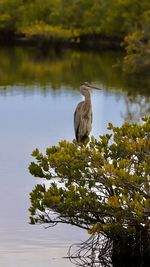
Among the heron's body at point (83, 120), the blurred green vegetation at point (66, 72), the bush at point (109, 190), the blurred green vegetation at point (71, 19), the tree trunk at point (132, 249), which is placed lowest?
the tree trunk at point (132, 249)

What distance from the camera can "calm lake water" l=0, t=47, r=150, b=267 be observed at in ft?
33.7

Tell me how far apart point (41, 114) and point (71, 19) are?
42.1 metres

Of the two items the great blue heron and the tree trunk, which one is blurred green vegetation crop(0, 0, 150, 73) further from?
the tree trunk

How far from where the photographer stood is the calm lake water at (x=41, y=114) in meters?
10.3

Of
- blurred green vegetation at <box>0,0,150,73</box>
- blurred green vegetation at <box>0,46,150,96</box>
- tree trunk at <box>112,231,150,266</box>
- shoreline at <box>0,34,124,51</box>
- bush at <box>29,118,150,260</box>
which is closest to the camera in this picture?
bush at <box>29,118,150,260</box>

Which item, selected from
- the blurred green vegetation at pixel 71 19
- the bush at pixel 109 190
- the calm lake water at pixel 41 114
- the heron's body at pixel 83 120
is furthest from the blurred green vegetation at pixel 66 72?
the bush at pixel 109 190

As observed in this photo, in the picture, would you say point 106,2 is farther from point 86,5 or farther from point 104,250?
point 104,250

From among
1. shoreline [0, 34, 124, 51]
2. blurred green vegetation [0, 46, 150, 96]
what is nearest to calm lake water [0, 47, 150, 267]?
blurred green vegetation [0, 46, 150, 96]

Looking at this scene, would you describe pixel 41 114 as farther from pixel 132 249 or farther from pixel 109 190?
pixel 132 249

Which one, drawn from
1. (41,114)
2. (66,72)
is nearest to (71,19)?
(66,72)

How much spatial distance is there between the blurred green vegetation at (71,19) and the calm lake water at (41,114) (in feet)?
21.9

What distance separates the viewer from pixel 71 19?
6531 centimetres

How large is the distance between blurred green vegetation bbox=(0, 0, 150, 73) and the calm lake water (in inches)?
262

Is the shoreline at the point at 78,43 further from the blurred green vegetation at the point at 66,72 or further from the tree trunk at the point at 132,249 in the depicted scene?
the tree trunk at the point at 132,249
